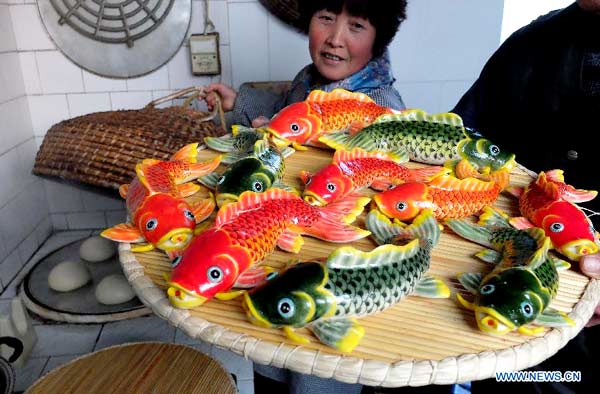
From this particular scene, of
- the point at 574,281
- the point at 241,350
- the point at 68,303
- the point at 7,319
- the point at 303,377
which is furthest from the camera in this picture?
the point at 68,303

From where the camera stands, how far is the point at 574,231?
24.0 inches

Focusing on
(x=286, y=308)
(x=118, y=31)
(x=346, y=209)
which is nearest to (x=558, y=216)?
(x=346, y=209)

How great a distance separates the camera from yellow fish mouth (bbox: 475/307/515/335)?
1.55 ft

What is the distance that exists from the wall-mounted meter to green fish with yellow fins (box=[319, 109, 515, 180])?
1.17 m

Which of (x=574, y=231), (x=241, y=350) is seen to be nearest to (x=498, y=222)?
(x=574, y=231)

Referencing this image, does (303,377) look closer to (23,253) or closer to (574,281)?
(574,281)

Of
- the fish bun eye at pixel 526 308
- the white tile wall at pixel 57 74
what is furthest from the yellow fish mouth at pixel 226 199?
the white tile wall at pixel 57 74

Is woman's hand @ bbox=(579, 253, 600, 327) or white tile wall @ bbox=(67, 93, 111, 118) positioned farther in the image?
white tile wall @ bbox=(67, 93, 111, 118)

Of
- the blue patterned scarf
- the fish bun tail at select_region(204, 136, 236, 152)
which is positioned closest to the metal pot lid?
the blue patterned scarf

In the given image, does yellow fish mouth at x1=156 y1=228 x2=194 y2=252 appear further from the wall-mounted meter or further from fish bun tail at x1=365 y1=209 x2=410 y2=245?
the wall-mounted meter

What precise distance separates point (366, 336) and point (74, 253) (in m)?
1.64

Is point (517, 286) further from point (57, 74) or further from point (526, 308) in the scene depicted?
point (57, 74)

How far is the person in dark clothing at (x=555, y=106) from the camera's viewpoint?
0.98 meters

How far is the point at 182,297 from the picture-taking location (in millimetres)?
487
